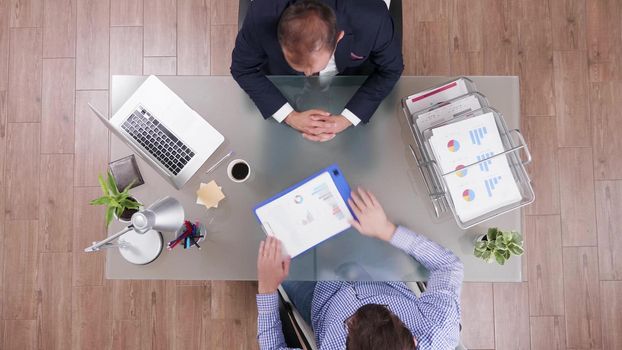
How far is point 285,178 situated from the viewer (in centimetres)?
143

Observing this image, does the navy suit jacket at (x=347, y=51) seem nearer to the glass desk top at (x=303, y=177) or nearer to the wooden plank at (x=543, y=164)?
the glass desk top at (x=303, y=177)

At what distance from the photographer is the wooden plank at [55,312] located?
217 cm

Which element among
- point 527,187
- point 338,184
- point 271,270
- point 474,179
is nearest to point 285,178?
point 338,184

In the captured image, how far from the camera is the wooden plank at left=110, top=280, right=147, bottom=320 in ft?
7.10

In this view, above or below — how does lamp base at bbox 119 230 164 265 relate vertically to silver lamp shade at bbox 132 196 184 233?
below

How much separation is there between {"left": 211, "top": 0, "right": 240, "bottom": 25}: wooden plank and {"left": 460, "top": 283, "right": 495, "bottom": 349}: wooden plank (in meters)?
1.79

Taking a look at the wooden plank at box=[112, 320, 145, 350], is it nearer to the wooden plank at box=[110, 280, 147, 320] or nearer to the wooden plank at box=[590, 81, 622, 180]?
the wooden plank at box=[110, 280, 147, 320]

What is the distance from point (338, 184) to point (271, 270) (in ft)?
1.10

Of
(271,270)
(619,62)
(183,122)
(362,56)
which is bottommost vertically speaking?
(271,270)

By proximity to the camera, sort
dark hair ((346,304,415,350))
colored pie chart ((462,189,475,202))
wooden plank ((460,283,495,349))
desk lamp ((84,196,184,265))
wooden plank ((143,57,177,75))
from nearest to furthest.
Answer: dark hair ((346,304,415,350)) < desk lamp ((84,196,184,265)) < colored pie chart ((462,189,475,202)) < wooden plank ((460,283,495,349)) < wooden plank ((143,57,177,75))

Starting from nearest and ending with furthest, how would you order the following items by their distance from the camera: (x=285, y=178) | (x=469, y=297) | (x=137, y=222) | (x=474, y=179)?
(x=137, y=222) < (x=474, y=179) < (x=285, y=178) < (x=469, y=297)

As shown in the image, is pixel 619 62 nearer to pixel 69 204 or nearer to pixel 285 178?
pixel 285 178

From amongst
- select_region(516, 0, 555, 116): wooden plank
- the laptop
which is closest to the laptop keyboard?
the laptop

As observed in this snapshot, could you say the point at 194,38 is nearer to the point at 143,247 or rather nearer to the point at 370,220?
the point at 143,247
